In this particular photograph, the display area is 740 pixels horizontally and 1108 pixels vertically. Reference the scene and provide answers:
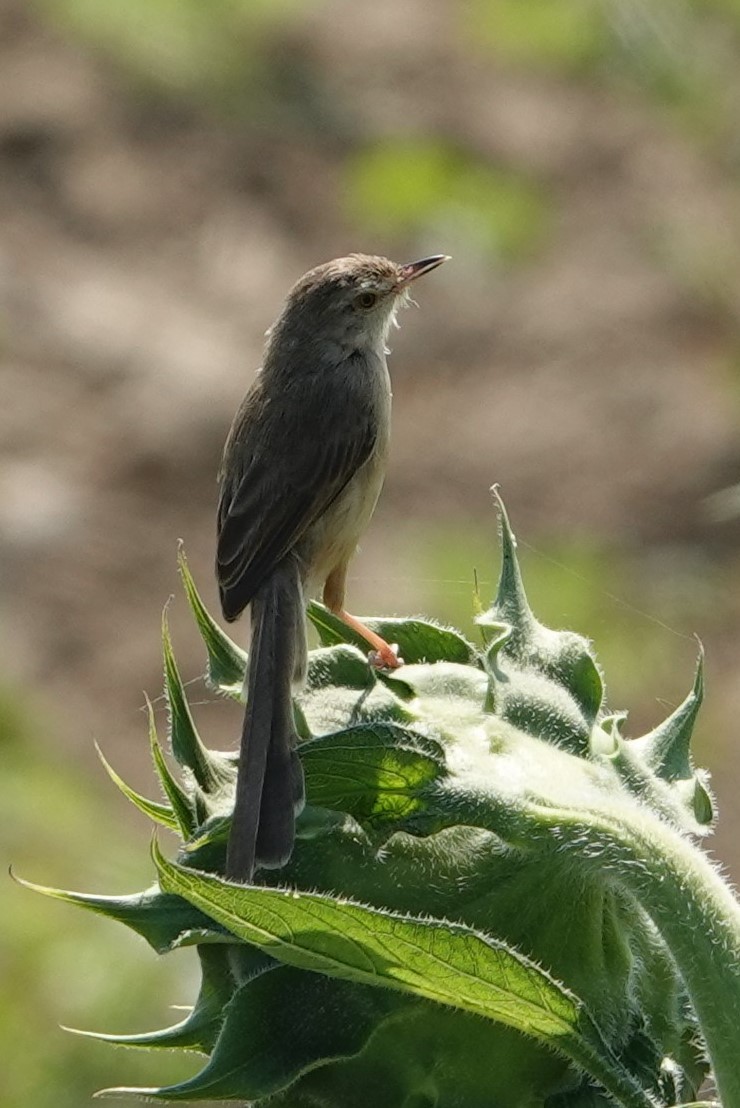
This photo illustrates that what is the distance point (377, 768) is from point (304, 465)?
6.31ft

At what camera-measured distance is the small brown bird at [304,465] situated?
336cm

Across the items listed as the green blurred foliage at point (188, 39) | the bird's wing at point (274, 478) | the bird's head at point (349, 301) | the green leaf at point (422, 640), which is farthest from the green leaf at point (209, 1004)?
the green blurred foliage at point (188, 39)

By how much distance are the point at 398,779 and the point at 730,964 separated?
0.47 meters

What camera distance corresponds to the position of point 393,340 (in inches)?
466

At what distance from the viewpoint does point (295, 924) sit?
2289mm

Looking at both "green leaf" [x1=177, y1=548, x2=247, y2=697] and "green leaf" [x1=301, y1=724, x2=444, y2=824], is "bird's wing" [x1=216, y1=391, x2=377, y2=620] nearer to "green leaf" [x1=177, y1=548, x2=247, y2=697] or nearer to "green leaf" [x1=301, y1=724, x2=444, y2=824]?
"green leaf" [x1=177, y1=548, x2=247, y2=697]

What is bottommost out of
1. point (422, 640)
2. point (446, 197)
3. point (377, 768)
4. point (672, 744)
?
point (377, 768)

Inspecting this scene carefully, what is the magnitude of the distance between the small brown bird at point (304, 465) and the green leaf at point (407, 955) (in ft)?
1.75

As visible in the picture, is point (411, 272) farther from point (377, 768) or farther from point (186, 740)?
point (377, 768)

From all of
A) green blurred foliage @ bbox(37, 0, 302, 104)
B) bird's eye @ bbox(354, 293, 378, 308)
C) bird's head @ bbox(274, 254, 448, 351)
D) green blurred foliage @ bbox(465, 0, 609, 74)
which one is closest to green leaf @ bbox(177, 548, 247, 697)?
bird's head @ bbox(274, 254, 448, 351)

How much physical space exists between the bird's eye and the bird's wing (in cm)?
50

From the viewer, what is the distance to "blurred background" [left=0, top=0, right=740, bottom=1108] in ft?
31.5

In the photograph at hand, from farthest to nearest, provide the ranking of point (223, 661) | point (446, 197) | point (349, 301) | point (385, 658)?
point (446, 197) < point (349, 301) < point (223, 661) < point (385, 658)

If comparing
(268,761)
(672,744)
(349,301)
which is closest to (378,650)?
(268,761)
